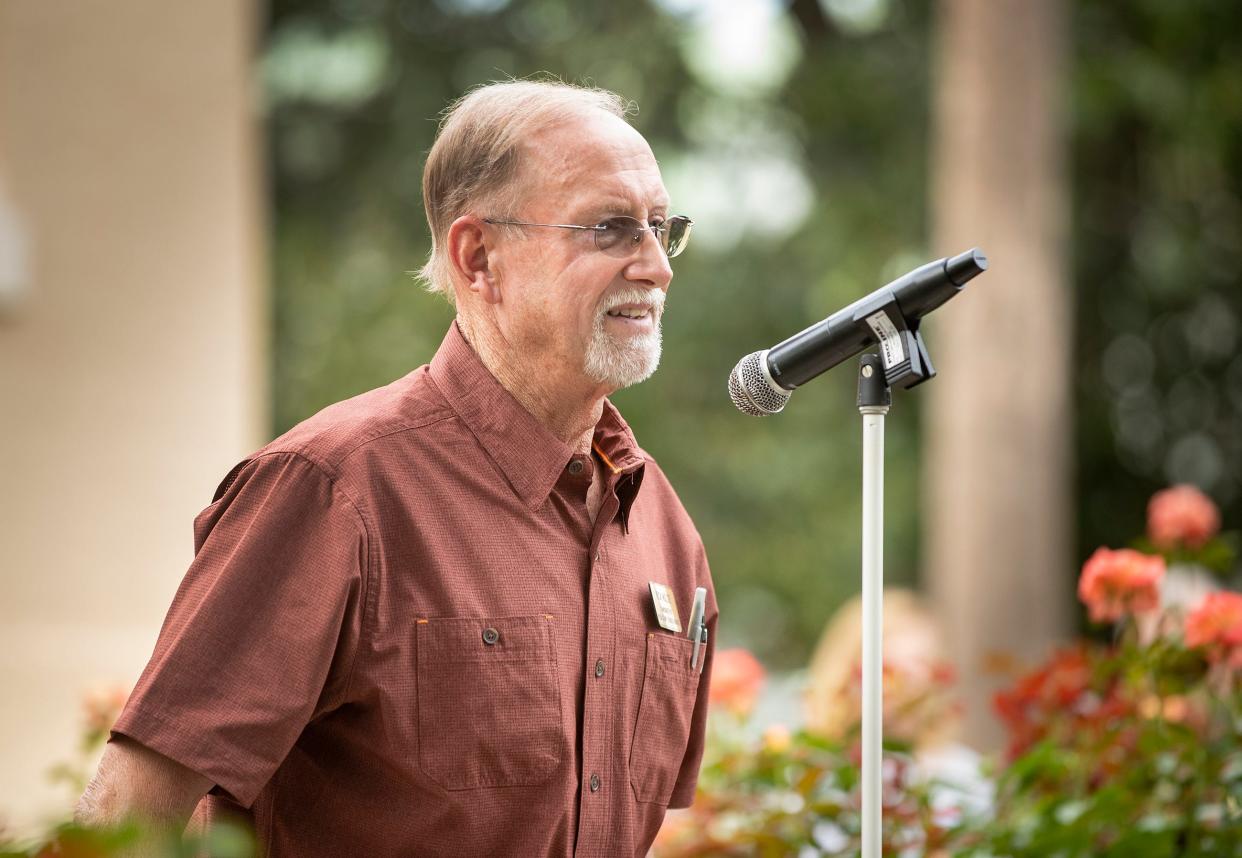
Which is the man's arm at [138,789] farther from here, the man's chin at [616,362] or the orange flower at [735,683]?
the orange flower at [735,683]

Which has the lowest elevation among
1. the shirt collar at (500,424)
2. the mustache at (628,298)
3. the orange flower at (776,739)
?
the orange flower at (776,739)

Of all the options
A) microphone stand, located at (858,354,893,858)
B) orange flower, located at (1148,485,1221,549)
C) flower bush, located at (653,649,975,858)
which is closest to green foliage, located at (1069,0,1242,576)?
orange flower, located at (1148,485,1221,549)

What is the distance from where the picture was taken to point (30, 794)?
484cm

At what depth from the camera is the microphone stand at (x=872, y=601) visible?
6.06 ft

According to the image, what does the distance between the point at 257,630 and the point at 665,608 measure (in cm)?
61

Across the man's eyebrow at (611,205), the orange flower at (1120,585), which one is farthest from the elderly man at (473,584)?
the orange flower at (1120,585)

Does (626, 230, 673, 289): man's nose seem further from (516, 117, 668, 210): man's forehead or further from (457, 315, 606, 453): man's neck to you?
(457, 315, 606, 453): man's neck

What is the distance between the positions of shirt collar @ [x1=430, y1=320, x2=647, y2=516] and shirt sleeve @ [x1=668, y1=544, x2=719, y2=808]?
1.28ft

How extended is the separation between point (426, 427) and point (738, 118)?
915 cm

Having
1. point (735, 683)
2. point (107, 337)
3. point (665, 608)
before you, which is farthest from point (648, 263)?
point (107, 337)

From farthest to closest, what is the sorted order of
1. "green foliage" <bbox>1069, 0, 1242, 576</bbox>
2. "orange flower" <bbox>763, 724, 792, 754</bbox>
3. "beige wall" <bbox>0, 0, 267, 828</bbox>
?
"green foliage" <bbox>1069, 0, 1242, 576</bbox> → "beige wall" <bbox>0, 0, 267, 828</bbox> → "orange flower" <bbox>763, 724, 792, 754</bbox>

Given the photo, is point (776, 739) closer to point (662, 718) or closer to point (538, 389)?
point (662, 718)

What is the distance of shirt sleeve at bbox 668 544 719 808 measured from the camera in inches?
90.3

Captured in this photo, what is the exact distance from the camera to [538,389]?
2041mm
